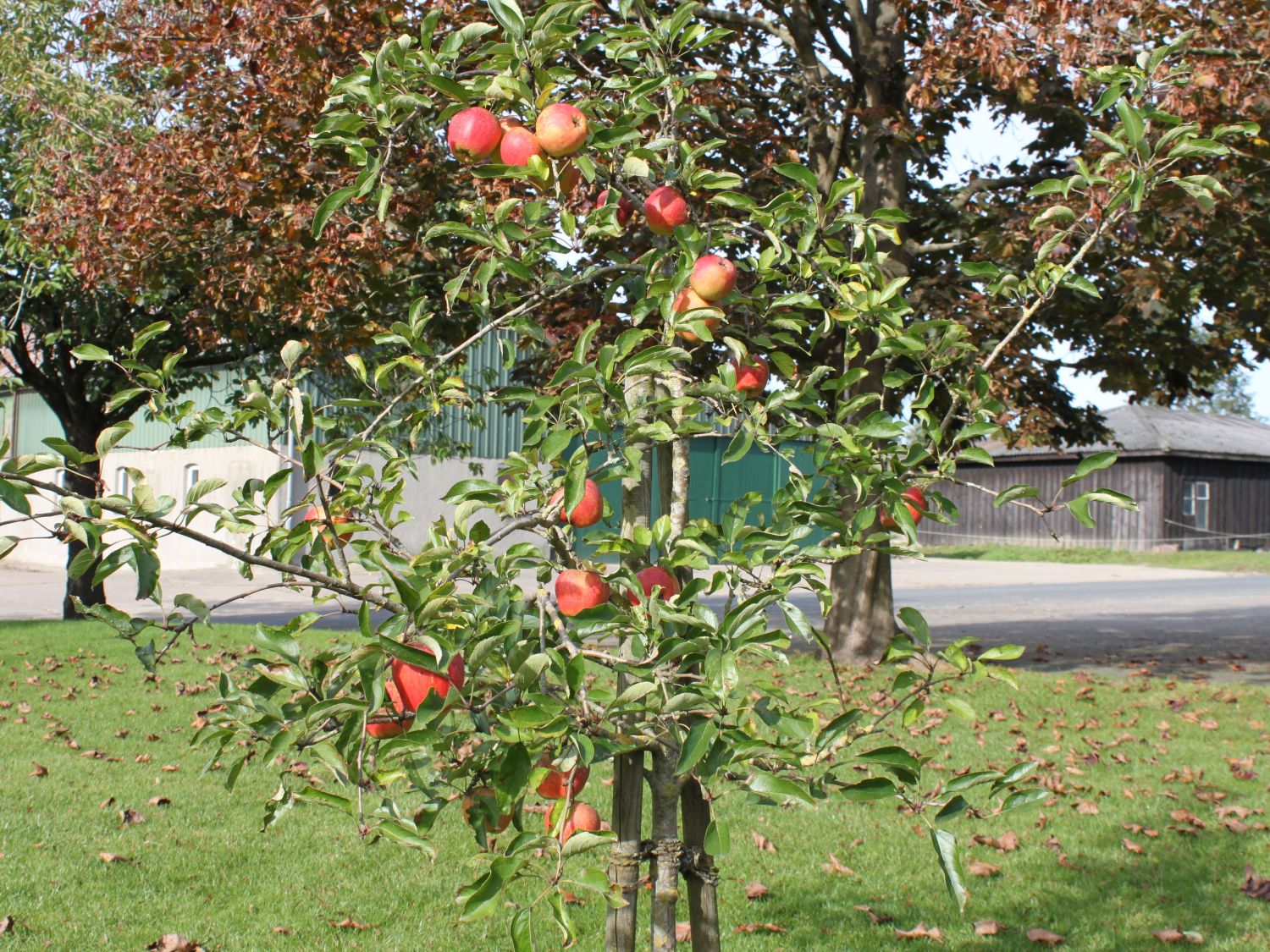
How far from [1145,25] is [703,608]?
24.5 feet

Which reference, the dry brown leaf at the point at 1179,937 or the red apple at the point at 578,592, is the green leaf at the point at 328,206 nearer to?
the red apple at the point at 578,592

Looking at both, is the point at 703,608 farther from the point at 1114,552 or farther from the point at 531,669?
the point at 1114,552

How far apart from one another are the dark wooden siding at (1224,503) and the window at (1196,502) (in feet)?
0.43

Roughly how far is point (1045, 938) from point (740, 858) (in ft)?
4.47

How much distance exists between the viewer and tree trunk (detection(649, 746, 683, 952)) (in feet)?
8.04

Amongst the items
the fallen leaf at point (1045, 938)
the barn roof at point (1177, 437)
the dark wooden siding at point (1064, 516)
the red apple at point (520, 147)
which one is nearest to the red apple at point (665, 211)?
the red apple at point (520, 147)

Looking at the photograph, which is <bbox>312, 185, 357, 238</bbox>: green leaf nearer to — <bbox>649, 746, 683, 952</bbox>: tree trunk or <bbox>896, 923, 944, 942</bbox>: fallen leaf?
<bbox>649, 746, 683, 952</bbox>: tree trunk

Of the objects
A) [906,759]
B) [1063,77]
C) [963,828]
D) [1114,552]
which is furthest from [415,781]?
[1114,552]

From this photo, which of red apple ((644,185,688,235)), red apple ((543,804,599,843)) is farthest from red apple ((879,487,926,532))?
red apple ((543,804,599,843))

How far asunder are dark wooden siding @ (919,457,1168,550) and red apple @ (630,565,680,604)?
105 ft

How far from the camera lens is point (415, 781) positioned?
2.04m

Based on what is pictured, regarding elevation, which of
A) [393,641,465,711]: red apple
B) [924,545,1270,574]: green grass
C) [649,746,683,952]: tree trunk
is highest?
[393,641,465,711]: red apple

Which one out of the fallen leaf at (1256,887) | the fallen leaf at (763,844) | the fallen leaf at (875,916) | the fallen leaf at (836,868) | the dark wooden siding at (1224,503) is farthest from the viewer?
the dark wooden siding at (1224,503)

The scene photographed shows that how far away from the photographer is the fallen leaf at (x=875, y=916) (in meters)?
4.34
